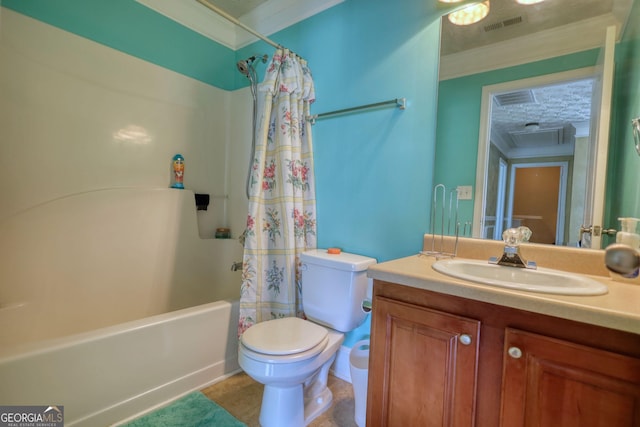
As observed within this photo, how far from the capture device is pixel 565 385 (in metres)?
0.71

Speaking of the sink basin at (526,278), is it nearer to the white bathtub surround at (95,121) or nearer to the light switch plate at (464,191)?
the light switch plate at (464,191)

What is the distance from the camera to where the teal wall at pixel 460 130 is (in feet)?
4.51

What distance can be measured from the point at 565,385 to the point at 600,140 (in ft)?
3.08

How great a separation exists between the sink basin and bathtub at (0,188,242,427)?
1.32 metres

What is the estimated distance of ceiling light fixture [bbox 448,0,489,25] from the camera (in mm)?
1336

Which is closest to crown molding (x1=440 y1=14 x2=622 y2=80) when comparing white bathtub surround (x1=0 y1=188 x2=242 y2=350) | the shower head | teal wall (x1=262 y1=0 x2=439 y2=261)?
teal wall (x1=262 y1=0 x2=439 y2=261)

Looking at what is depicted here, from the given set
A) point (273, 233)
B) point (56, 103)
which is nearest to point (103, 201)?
point (56, 103)

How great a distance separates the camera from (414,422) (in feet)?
3.17

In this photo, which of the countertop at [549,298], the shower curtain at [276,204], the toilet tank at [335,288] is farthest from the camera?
the shower curtain at [276,204]

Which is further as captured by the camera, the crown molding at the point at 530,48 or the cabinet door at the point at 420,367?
the crown molding at the point at 530,48

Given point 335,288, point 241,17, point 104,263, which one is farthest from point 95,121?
point 335,288

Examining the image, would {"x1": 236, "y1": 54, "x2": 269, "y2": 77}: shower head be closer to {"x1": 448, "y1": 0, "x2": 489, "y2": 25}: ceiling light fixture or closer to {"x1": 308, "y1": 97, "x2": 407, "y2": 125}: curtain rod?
{"x1": 308, "y1": 97, "x2": 407, "y2": 125}: curtain rod

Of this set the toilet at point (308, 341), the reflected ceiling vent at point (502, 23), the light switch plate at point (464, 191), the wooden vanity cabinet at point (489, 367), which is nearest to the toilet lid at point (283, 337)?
the toilet at point (308, 341)

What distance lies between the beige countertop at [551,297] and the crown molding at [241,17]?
180 centimetres
